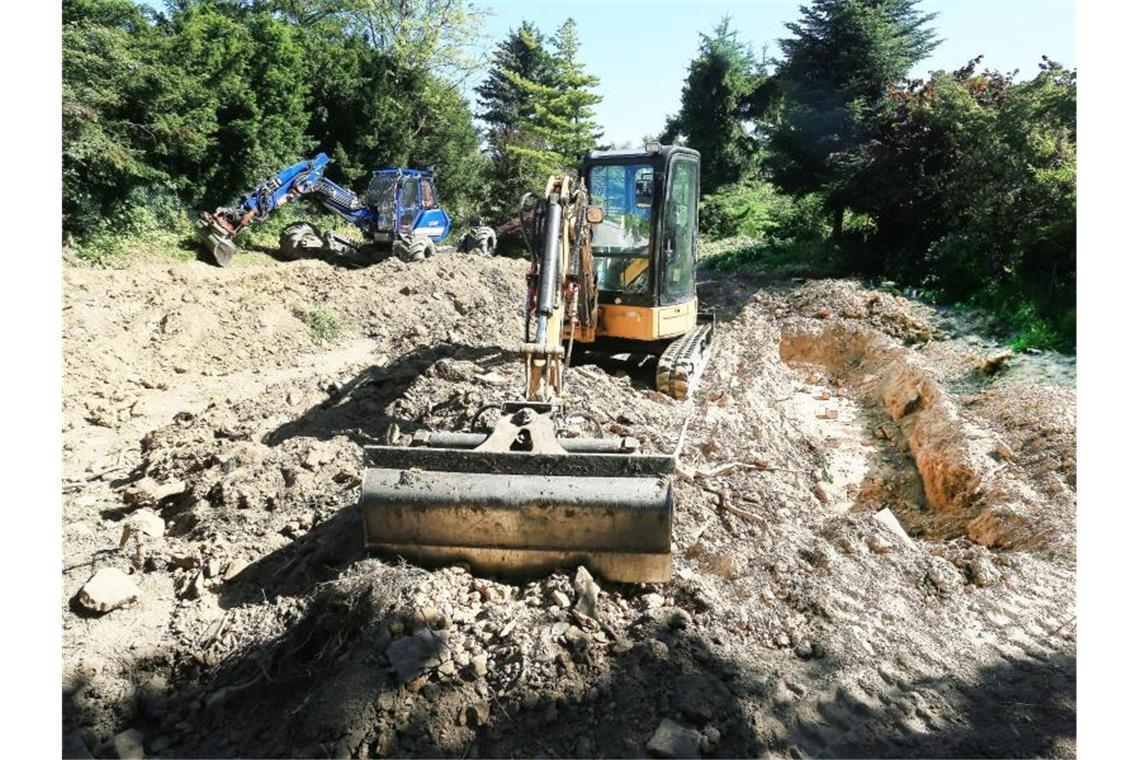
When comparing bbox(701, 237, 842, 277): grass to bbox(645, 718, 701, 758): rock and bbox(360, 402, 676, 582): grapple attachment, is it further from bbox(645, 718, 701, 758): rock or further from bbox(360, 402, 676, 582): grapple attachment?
bbox(645, 718, 701, 758): rock

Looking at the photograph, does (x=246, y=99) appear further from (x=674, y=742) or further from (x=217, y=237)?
(x=674, y=742)

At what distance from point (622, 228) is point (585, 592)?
4.93m

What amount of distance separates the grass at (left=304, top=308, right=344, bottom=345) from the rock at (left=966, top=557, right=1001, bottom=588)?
8666 mm

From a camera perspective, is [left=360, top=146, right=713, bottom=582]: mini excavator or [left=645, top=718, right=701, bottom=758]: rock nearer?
[left=645, top=718, right=701, bottom=758]: rock

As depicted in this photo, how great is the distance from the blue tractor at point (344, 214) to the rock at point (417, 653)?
12440 mm

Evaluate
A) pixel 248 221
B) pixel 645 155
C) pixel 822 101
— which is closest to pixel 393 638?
pixel 645 155

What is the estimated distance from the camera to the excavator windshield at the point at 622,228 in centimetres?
754

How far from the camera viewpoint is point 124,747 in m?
3.16

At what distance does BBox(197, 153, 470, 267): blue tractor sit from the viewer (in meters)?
14.2

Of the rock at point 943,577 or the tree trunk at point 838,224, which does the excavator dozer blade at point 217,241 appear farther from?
the rock at point 943,577

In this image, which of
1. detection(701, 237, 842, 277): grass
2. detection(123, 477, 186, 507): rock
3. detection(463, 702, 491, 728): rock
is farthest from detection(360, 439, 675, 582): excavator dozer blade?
detection(701, 237, 842, 277): grass

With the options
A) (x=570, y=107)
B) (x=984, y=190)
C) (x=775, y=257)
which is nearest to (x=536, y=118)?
(x=570, y=107)

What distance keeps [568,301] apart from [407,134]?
18.4 metres

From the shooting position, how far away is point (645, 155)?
292 inches
